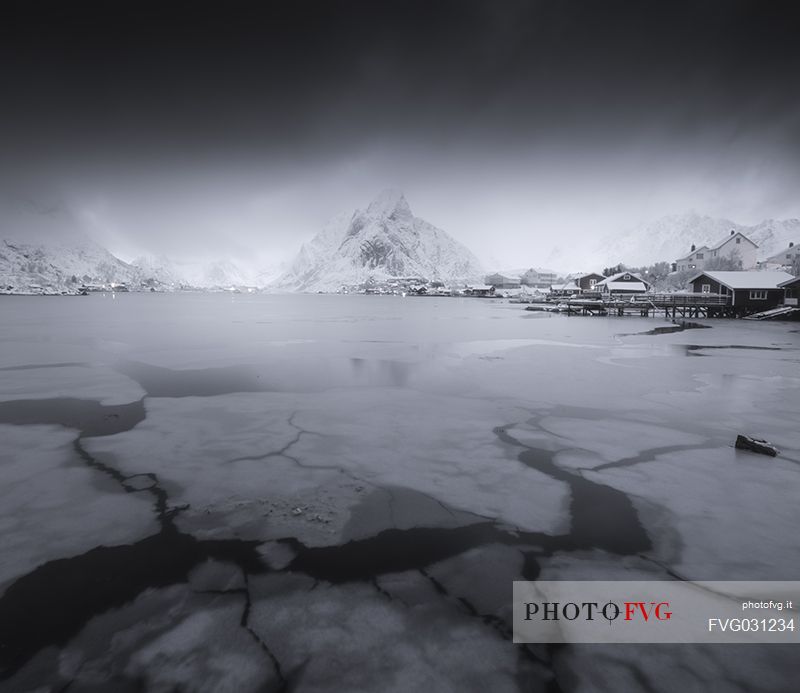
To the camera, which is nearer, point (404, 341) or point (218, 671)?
point (218, 671)

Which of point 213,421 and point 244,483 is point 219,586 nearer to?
point 244,483

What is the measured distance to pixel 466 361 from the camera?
62.4 ft

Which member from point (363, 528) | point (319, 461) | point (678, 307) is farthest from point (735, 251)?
point (363, 528)

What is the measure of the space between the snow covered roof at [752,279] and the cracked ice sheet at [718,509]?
59.9 m

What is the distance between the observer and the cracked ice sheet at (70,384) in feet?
39.6

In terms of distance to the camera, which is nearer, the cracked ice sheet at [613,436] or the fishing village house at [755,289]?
the cracked ice sheet at [613,436]

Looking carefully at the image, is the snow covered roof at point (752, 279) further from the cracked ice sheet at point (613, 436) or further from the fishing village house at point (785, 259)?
the cracked ice sheet at point (613, 436)

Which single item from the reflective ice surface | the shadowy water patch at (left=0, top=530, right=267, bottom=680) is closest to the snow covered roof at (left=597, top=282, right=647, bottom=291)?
the reflective ice surface

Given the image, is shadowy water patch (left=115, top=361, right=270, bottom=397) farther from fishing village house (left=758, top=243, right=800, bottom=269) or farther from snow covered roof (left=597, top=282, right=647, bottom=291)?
fishing village house (left=758, top=243, right=800, bottom=269)

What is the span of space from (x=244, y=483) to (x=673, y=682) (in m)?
5.77

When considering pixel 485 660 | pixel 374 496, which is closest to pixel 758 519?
pixel 485 660
